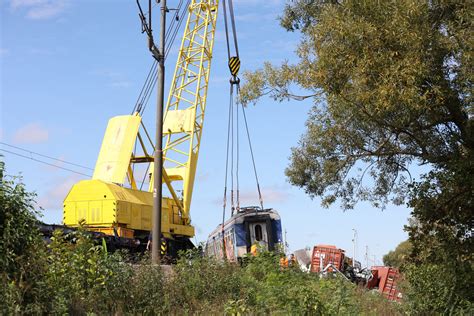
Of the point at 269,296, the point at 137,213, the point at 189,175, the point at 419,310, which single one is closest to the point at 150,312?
the point at 269,296

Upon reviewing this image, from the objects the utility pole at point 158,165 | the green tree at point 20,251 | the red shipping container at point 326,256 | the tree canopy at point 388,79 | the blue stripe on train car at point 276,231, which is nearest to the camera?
the green tree at point 20,251

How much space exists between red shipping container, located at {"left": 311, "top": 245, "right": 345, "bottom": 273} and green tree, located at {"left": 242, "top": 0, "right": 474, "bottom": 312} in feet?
34.7

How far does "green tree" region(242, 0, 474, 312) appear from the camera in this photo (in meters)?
14.1

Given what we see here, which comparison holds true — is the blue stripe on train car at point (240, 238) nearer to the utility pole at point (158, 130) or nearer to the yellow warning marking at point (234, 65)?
the yellow warning marking at point (234, 65)

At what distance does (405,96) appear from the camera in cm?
1360

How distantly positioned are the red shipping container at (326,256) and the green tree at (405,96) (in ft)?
34.7

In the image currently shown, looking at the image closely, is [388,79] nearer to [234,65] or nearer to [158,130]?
[158,130]

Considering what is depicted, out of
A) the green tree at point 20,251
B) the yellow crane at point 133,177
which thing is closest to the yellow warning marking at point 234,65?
the yellow crane at point 133,177

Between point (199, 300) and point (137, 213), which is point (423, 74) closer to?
point (199, 300)

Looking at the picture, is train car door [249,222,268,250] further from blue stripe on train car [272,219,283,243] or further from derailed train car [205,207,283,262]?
blue stripe on train car [272,219,283,243]

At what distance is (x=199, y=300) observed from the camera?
13766mm

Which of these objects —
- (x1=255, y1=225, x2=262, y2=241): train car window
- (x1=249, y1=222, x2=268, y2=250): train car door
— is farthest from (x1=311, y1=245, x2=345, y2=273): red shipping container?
(x1=255, y1=225, x2=262, y2=241): train car window

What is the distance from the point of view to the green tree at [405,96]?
14086 millimetres

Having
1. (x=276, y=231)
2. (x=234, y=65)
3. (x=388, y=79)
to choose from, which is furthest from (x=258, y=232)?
(x=388, y=79)
